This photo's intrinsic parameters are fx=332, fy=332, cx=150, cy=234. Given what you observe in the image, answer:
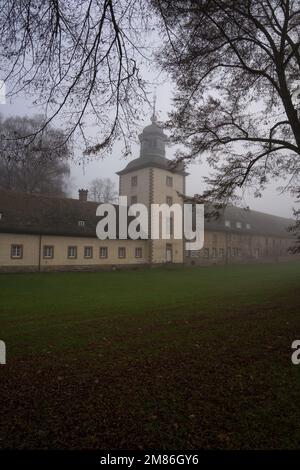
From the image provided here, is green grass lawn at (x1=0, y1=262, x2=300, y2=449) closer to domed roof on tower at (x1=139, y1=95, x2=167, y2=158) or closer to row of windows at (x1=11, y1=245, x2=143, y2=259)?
row of windows at (x1=11, y1=245, x2=143, y2=259)

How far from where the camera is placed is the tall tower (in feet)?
130

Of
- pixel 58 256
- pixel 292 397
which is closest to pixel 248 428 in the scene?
pixel 292 397

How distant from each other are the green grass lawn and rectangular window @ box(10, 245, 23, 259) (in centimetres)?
1975

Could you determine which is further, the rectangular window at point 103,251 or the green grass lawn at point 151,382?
the rectangular window at point 103,251

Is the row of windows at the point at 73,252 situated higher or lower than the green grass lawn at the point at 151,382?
higher

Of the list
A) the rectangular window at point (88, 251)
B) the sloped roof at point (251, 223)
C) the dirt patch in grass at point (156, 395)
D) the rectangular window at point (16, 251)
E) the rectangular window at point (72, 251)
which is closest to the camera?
the dirt patch in grass at point (156, 395)

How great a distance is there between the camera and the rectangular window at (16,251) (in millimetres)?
27547

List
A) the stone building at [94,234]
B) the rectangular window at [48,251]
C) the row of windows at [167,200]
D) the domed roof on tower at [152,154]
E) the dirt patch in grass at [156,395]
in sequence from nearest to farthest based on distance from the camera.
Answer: the dirt patch in grass at [156,395]
the stone building at [94,234]
the rectangular window at [48,251]
the domed roof on tower at [152,154]
the row of windows at [167,200]

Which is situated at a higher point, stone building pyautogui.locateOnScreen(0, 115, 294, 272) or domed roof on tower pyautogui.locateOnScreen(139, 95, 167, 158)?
domed roof on tower pyautogui.locateOnScreen(139, 95, 167, 158)

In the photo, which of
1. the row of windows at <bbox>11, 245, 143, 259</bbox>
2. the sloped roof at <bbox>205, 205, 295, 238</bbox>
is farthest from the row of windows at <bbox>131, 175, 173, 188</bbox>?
the row of windows at <bbox>11, 245, 143, 259</bbox>

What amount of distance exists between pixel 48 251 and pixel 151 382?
87.2 ft

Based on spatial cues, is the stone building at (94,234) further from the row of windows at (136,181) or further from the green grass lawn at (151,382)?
the green grass lawn at (151,382)

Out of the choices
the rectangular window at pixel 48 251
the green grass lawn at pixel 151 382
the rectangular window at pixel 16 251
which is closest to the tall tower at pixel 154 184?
the rectangular window at pixel 48 251
